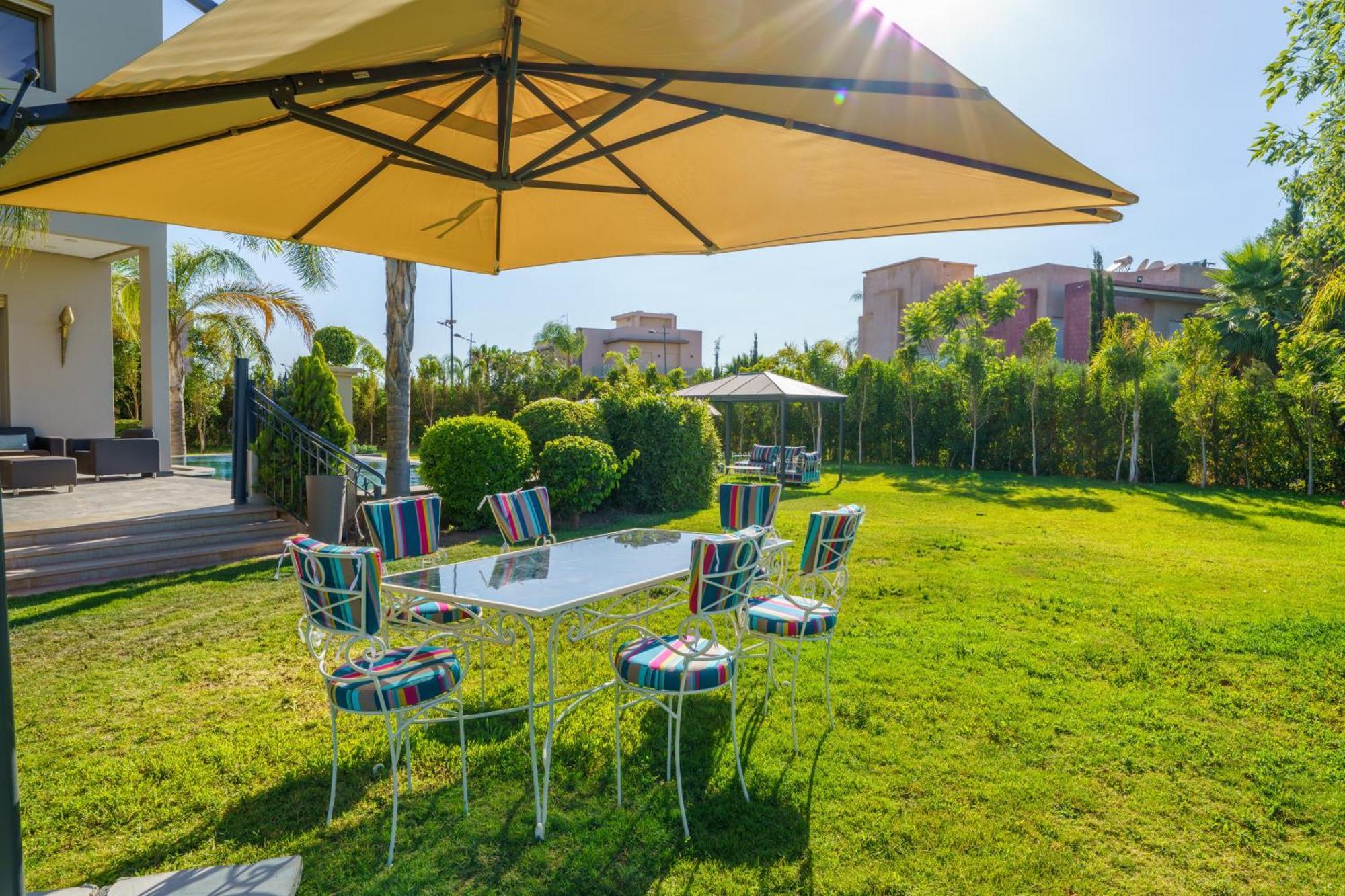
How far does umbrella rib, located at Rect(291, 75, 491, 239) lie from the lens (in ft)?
9.36

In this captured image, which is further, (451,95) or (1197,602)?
(1197,602)

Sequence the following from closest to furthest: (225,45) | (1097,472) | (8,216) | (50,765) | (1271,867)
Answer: (225,45) → (1271,867) → (50,765) → (8,216) → (1097,472)

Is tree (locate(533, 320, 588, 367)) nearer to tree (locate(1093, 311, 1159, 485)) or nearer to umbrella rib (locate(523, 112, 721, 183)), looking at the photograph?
tree (locate(1093, 311, 1159, 485))

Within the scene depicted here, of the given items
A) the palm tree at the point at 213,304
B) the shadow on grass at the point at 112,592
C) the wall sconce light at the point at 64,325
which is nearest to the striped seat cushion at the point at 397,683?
the shadow on grass at the point at 112,592

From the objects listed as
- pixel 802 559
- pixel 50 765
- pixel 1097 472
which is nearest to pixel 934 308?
pixel 1097 472

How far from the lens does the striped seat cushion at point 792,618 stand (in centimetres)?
368

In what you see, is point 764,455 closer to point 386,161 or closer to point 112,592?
point 112,592

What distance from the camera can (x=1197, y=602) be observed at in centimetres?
635

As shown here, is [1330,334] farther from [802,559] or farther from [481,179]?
[481,179]

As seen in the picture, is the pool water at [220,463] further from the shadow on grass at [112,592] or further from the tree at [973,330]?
the tree at [973,330]

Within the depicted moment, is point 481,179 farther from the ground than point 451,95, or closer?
closer

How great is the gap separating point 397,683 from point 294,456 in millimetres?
6311

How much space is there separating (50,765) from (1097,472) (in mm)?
19440

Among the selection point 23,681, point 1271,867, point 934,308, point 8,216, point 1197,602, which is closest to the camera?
point 1271,867
